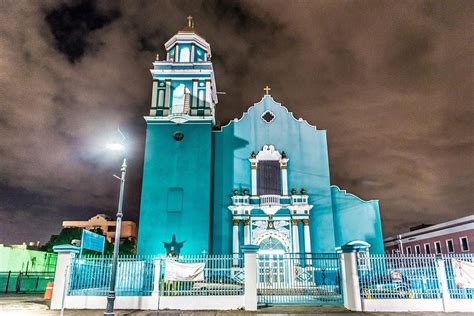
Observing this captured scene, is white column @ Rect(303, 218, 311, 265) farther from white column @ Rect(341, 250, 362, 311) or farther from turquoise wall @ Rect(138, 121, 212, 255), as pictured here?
white column @ Rect(341, 250, 362, 311)

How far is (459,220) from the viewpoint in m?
36.0

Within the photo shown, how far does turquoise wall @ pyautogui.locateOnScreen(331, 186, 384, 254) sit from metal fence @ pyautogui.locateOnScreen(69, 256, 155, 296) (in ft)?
46.6

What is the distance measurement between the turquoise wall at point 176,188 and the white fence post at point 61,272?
8067mm

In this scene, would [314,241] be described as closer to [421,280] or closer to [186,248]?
[186,248]

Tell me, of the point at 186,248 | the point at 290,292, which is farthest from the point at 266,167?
the point at 290,292

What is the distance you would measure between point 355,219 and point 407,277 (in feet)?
33.7

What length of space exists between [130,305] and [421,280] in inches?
440

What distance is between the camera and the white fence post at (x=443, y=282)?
13943mm

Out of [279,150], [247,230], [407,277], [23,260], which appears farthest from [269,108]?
[23,260]

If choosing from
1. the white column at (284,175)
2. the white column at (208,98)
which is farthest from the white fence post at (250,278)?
the white column at (208,98)

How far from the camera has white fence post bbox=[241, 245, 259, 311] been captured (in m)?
13.8

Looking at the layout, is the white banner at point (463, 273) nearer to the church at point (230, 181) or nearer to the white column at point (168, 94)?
the church at point (230, 181)

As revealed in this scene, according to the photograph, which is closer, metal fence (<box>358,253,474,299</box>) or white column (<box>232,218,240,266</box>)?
metal fence (<box>358,253,474,299</box>)

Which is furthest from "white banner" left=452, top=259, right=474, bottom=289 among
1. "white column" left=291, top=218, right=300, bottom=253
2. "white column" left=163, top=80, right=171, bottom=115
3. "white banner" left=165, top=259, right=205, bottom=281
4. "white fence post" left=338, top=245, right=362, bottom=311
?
"white column" left=163, top=80, right=171, bottom=115
